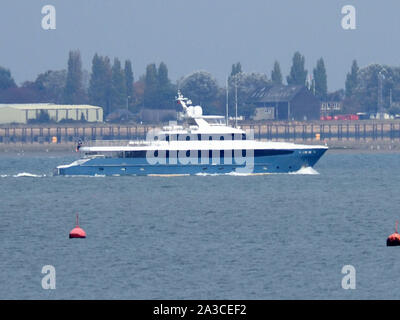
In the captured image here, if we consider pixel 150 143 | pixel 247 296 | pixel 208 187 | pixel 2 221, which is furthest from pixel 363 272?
pixel 150 143

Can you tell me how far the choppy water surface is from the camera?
4319 centimetres

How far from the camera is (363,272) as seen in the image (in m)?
46.0

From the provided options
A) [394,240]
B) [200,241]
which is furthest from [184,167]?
[394,240]

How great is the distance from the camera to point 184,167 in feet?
319

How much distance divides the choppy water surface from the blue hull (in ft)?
6.81

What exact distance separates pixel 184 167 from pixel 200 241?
137ft

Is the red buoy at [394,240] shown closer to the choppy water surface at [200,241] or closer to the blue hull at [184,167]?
the choppy water surface at [200,241]

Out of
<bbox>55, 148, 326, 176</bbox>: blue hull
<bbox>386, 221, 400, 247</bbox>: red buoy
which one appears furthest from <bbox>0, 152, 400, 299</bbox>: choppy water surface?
<bbox>55, 148, 326, 176</bbox>: blue hull

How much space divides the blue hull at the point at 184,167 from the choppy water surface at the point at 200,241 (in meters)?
2.08

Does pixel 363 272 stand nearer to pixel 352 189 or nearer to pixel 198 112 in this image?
pixel 352 189

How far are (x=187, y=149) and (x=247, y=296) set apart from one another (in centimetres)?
5428

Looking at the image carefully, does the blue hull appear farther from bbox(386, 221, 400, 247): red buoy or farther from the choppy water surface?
bbox(386, 221, 400, 247): red buoy

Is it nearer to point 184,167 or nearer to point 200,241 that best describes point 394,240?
point 200,241
